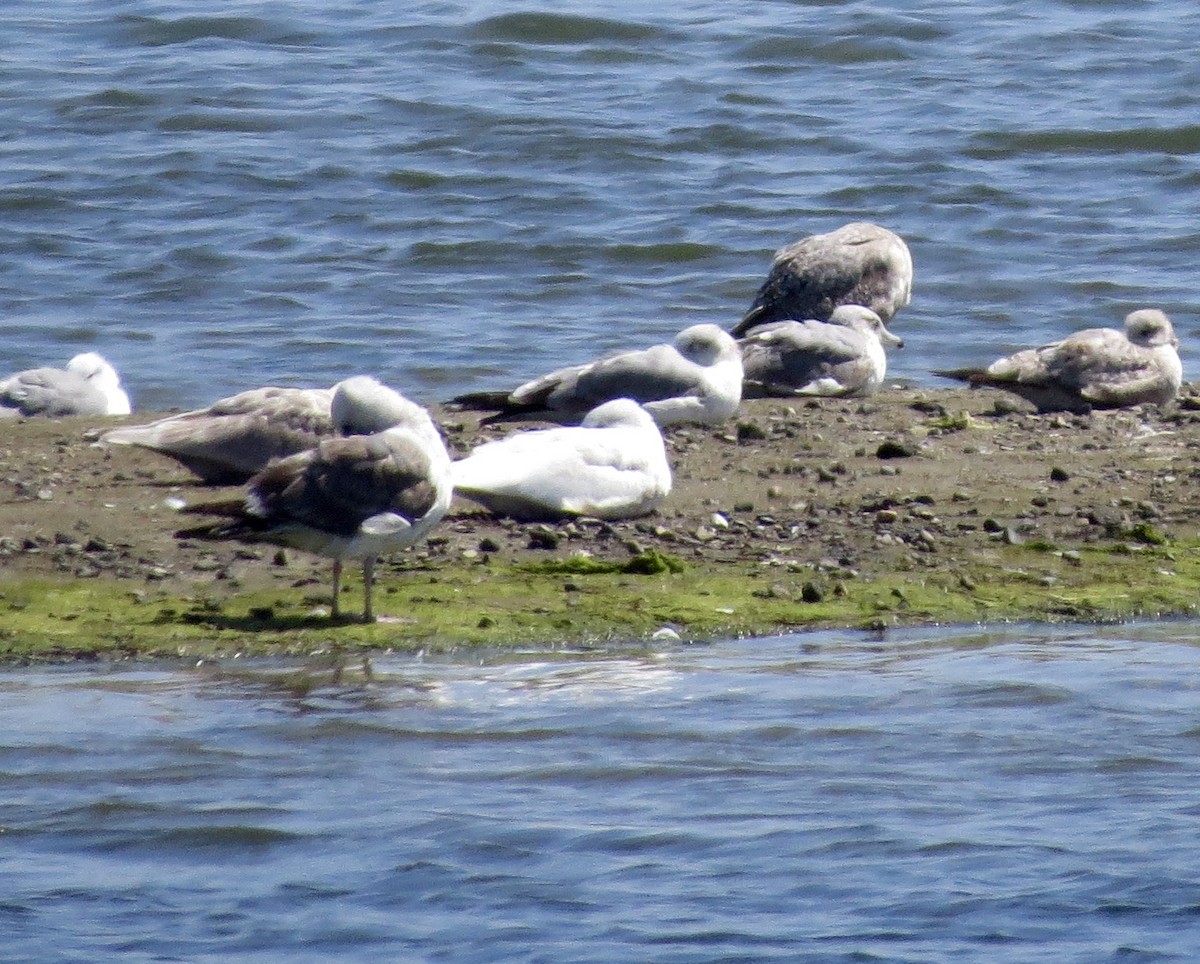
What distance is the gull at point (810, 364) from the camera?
9.95m

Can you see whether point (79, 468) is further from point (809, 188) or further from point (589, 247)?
point (809, 188)

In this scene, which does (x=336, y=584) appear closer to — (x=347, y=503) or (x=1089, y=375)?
(x=347, y=503)

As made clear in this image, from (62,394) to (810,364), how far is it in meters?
3.18

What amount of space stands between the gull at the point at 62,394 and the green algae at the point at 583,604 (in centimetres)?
301

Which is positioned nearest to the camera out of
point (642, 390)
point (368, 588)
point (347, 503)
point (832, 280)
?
point (347, 503)

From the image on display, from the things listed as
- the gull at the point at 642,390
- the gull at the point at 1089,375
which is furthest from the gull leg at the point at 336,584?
the gull at the point at 1089,375

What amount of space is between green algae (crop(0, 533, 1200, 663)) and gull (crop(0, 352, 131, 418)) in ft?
9.88

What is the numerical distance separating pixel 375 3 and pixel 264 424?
13526 millimetres

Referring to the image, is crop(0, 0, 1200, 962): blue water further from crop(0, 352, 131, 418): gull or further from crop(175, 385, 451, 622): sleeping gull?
crop(0, 352, 131, 418): gull

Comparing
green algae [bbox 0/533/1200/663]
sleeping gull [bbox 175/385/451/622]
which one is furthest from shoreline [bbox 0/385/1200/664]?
sleeping gull [bbox 175/385/451/622]

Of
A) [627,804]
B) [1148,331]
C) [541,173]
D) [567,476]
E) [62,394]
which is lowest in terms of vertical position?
[627,804]

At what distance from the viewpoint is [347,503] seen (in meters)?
6.43

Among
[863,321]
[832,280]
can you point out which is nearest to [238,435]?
[863,321]

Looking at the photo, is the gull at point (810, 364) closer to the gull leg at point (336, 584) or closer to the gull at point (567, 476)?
the gull at point (567, 476)
